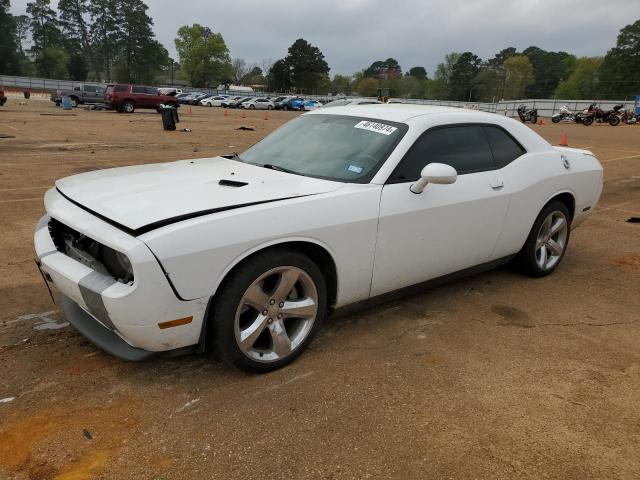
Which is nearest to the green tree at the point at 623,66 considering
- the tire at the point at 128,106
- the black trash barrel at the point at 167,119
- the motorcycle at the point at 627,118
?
the motorcycle at the point at 627,118

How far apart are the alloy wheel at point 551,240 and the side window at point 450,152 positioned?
103 cm

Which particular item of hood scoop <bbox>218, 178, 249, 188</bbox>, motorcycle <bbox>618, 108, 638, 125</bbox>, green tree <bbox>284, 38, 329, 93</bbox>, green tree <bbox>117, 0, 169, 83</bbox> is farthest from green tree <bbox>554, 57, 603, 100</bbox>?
hood scoop <bbox>218, 178, 249, 188</bbox>

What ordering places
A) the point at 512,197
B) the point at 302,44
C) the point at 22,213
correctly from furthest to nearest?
the point at 302,44
the point at 22,213
the point at 512,197

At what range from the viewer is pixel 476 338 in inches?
135

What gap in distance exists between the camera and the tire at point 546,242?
4.38 metres

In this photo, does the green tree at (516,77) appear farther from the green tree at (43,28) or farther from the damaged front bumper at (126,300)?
the damaged front bumper at (126,300)

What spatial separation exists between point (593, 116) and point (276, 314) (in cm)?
3658

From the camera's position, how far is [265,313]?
2.77 meters

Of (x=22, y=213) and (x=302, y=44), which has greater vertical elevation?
(x=302, y=44)

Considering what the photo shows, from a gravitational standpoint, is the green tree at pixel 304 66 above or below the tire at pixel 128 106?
above

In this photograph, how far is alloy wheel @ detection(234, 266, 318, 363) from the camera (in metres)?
2.71

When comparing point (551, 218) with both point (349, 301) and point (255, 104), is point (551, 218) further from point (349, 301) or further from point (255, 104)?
point (255, 104)

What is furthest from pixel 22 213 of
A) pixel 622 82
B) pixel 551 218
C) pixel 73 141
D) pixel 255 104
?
pixel 622 82

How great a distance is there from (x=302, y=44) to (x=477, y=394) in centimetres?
11343
